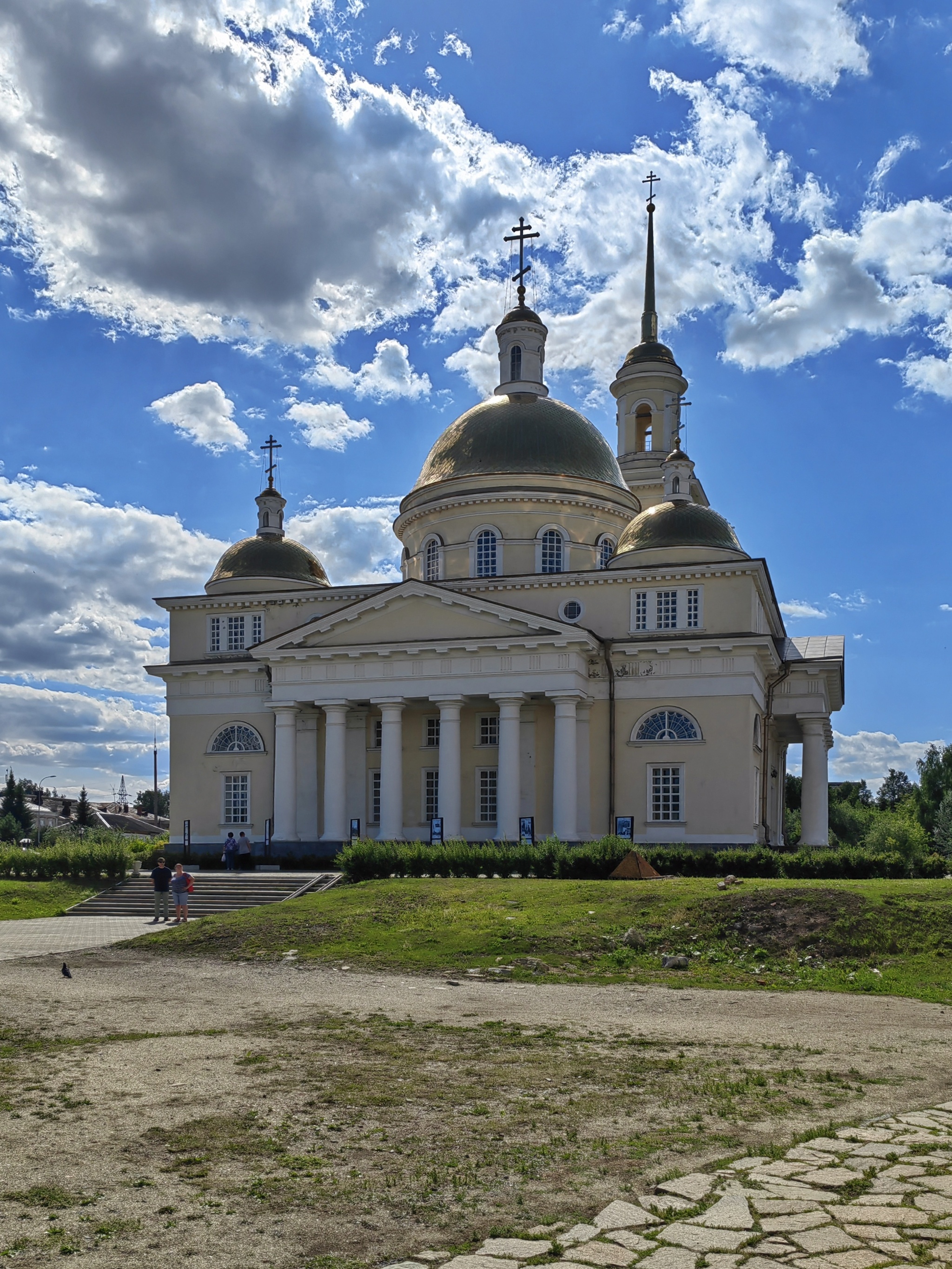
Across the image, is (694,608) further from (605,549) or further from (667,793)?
(605,549)

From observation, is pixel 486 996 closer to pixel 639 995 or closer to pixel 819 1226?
pixel 639 995

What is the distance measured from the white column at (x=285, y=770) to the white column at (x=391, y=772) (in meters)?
3.12

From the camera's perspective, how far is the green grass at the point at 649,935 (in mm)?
16578

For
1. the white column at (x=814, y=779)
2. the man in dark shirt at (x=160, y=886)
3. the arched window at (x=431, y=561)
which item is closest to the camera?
the man in dark shirt at (x=160, y=886)

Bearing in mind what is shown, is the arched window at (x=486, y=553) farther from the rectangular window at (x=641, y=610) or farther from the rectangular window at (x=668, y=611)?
the rectangular window at (x=668, y=611)

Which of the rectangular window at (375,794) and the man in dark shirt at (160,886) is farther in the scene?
the rectangular window at (375,794)

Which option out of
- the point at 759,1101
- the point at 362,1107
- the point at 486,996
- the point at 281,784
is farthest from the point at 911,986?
the point at 281,784

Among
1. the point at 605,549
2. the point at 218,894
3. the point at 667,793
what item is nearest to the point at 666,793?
the point at 667,793

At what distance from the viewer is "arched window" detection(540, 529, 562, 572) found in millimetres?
41781

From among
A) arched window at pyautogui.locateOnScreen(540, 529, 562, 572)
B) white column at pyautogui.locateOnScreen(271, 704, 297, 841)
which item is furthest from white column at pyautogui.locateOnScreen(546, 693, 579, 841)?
white column at pyautogui.locateOnScreen(271, 704, 297, 841)

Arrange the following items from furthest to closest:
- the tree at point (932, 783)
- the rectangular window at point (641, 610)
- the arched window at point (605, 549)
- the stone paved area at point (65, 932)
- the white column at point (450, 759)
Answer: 1. the tree at point (932, 783)
2. the arched window at point (605, 549)
3. the rectangular window at point (641, 610)
4. the white column at point (450, 759)
5. the stone paved area at point (65, 932)

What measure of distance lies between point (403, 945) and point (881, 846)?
145ft

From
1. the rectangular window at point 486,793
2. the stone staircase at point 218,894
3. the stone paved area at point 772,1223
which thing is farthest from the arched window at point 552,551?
the stone paved area at point 772,1223

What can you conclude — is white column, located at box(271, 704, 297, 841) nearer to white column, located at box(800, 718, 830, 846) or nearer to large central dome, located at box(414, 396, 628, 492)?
large central dome, located at box(414, 396, 628, 492)
